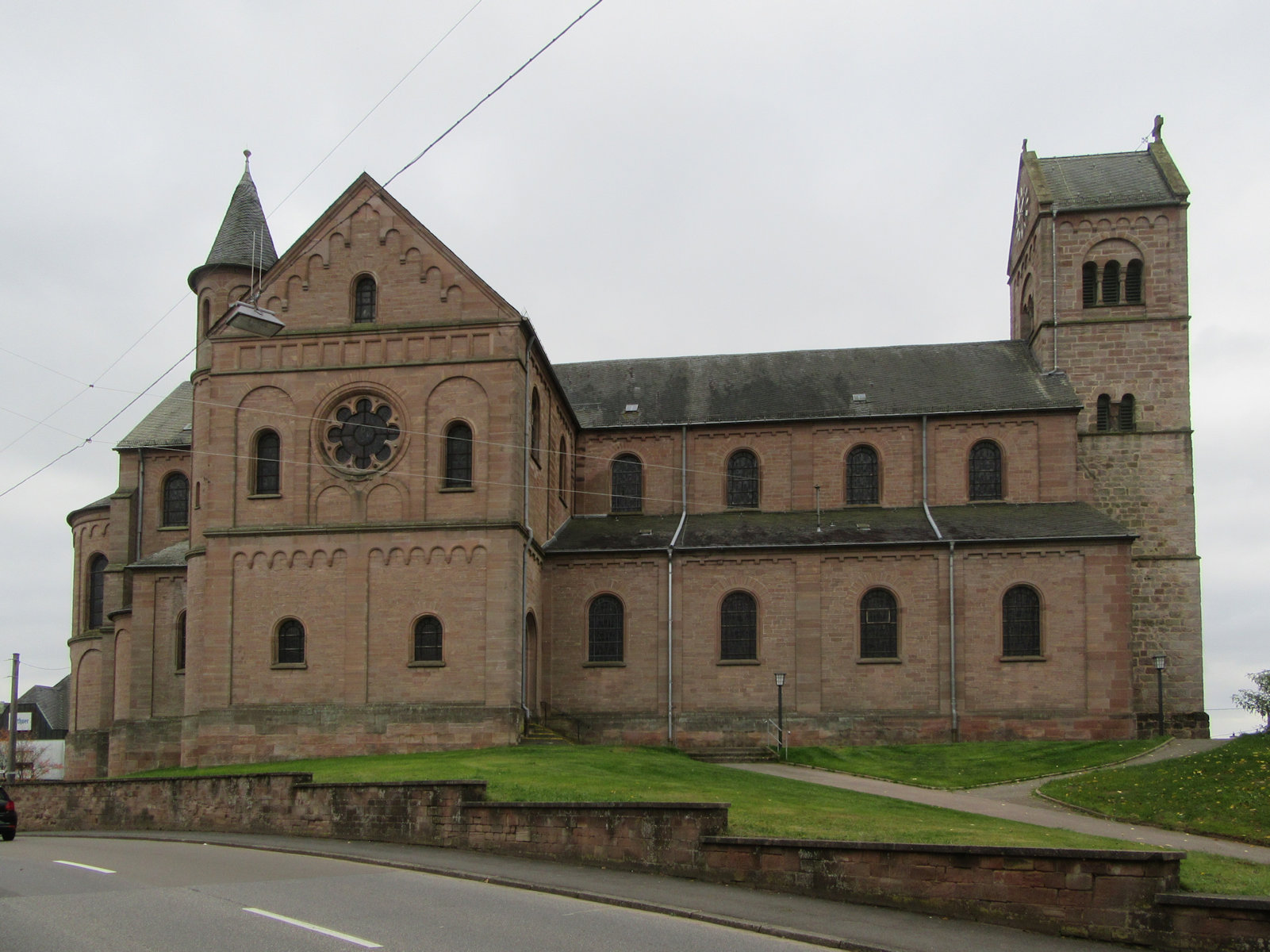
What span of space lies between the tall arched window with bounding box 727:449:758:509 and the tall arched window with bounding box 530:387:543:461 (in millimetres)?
8187

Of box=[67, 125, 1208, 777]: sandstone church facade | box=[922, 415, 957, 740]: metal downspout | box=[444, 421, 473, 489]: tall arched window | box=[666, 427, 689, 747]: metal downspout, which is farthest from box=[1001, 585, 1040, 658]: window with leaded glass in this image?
box=[444, 421, 473, 489]: tall arched window

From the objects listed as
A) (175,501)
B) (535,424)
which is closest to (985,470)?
(535,424)

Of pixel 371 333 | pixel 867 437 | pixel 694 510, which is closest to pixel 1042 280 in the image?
pixel 867 437

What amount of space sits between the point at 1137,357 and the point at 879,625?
15343mm

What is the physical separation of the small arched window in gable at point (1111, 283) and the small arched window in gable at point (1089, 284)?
1.03 ft

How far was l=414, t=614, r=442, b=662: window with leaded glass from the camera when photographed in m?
36.8

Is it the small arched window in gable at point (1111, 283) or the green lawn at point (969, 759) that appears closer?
the green lawn at point (969, 759)

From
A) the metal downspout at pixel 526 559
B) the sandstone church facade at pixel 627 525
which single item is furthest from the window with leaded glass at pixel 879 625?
the metal downspout at pixel 526 559

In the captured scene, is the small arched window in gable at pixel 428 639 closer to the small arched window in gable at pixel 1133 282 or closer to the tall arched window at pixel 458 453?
the tall arched window at pixel 458 453

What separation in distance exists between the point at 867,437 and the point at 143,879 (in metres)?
31.9

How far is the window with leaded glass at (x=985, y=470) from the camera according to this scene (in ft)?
144

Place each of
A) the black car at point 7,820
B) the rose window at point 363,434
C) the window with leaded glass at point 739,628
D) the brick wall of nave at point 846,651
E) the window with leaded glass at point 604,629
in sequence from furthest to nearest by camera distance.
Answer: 1. the window with leaded glass at point 604,629
2. the window with leaded glass at point 739,628
3. the brick wall of nave at point 846,651
4. the rose window at point 363,434
5. the black car at point 7,820

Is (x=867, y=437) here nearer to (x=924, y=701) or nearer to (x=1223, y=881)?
(x=924, y=701)

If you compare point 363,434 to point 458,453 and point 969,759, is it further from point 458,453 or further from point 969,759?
point 969,759
